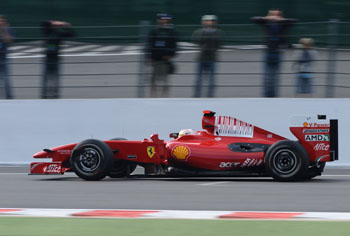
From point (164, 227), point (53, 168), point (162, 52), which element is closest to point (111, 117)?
point (162, 52)

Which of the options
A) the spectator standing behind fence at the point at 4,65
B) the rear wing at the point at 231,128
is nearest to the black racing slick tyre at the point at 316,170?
the rear wing at the point at 231,128

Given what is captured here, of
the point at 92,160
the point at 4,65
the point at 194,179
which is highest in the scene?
the point at 4,65

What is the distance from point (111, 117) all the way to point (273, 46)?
3005 mm

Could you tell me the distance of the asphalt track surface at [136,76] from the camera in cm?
1241

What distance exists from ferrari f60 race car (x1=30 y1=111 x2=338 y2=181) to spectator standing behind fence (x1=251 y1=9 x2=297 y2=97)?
2.54 meters

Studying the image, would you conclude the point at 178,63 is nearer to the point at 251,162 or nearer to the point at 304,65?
the point at 304,65

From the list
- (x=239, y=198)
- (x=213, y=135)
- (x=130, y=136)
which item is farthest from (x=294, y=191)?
(x=130, y=136)

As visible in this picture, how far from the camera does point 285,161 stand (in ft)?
31.5

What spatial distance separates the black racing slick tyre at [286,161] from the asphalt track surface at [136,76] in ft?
9.53

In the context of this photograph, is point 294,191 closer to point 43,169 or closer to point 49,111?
point 43,169

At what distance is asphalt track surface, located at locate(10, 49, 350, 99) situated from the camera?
12.4 m

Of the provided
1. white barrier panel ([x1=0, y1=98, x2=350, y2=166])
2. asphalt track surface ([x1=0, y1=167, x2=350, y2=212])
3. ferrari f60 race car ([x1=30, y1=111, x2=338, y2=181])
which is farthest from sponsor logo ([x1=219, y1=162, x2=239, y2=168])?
white barrier panel ([x1=0, y1=98, x2=350, y2=166])

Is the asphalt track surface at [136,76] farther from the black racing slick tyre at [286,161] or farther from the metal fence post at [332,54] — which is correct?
the black racing slick tyre at [286,161]

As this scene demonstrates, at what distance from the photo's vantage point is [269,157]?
31.3 ft
